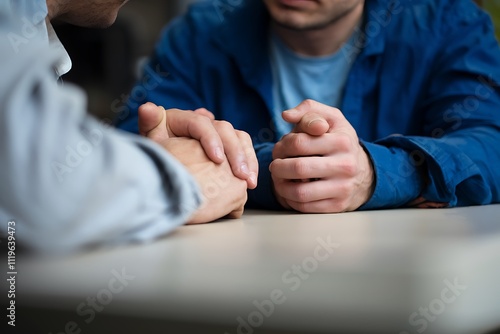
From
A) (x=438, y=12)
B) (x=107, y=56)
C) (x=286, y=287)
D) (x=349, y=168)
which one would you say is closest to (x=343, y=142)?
(x=349, y=168)

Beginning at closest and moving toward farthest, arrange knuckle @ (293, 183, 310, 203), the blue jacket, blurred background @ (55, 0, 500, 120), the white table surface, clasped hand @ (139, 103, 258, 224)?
the white table surface, clasped hand @ (139, 103, 258, 224), knuckle @ (293, 183, 310, 203), the blue jacket, blurred background @ (55, 0, 500, 120)

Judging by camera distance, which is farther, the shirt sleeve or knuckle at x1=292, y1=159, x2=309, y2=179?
knuckle at x1=292, y1=159, x2=309, y2=179

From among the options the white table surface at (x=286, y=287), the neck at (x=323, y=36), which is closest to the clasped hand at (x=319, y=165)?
the white table surface at (x=286, y=287)

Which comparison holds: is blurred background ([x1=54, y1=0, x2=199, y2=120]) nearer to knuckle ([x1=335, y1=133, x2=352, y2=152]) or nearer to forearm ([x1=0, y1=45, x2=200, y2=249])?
knuckle ([x1=335, y1=133, x2=352, y2=152])

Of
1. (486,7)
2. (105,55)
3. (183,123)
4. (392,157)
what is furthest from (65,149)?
(105,55)

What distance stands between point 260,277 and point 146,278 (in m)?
0.06

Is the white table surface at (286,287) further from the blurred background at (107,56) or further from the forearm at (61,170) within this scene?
the blurred background at (107,56)

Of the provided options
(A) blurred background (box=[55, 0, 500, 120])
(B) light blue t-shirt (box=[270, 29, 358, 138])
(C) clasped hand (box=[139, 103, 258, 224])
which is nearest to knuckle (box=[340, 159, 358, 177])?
(C) clasped hand (box=[139, 103, 258, 224])

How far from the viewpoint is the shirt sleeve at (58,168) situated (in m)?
0.40

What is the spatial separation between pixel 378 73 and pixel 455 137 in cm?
29

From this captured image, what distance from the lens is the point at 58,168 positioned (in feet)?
1.34

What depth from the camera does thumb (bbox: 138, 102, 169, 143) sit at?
→ 857 mm

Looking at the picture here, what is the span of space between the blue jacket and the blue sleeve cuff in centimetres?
12

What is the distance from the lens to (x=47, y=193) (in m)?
0.40
